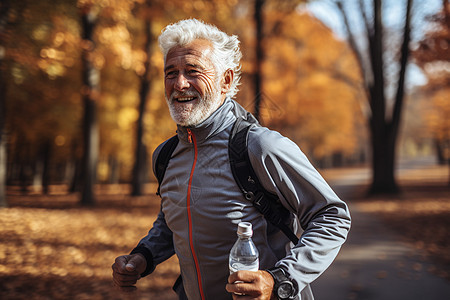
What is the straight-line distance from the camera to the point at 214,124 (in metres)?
1.80

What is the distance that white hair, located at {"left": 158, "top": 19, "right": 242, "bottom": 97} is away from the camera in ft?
5.90

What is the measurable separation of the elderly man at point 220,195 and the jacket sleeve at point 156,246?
0.11ft

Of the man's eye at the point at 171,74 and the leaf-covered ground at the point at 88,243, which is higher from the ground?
the man's eye at the point at 171,74

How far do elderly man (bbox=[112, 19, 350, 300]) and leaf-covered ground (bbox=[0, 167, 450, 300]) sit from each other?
350cm

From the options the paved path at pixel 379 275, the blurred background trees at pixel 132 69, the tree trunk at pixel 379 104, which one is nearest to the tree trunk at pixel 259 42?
the blurred background trees at pixel 132 69

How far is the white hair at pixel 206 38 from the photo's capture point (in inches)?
70.7

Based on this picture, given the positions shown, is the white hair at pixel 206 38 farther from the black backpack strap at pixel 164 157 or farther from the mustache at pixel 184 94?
the black backpack strap at pixel 164 157

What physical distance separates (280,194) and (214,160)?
36cm

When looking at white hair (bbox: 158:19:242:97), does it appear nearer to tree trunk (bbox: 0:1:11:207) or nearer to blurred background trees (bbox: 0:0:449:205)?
blurred background trees (bbox: 0:0:449:205)

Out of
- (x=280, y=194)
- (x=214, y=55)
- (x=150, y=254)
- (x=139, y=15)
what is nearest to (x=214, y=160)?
(x=280, y=194)

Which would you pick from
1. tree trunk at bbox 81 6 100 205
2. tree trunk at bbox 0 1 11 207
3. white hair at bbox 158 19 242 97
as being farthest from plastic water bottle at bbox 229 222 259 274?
tree trunk at bbox 81 6 100 205

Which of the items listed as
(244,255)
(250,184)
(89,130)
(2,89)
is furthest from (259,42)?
(244,255)

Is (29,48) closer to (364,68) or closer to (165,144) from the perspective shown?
(165,144)

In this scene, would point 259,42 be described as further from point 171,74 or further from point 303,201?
point 303,201
